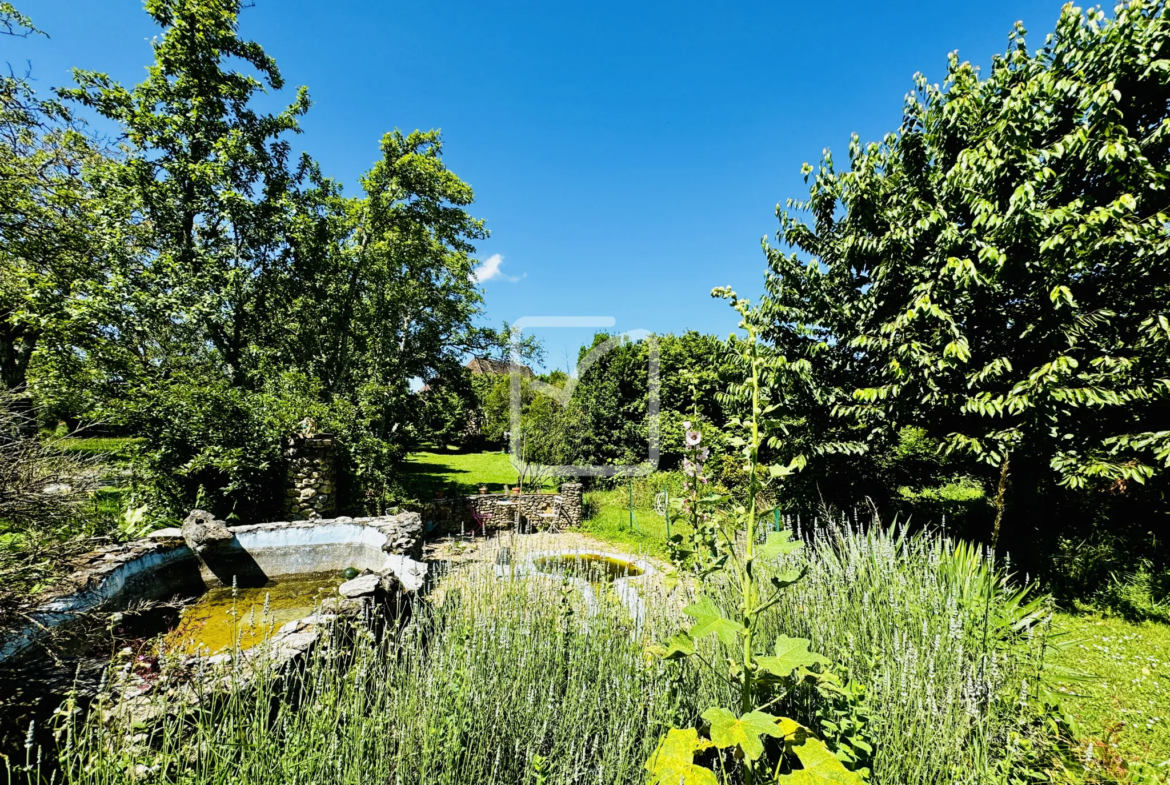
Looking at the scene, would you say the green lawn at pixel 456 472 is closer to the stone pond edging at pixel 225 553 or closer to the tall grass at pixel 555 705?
the stone pond edging at pixel 225 553

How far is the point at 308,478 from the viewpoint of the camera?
8.49m

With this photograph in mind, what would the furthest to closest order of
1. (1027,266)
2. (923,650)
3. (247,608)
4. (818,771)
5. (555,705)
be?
(247,608) → (1027,266) → (923,650) → (555,705) → (818,771)

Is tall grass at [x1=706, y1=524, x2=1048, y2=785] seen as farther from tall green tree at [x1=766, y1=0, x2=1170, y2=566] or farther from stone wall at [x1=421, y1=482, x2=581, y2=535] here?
stone wall at [x1=421, y1=482, x2=581, y2=535]

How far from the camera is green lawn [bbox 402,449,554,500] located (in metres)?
13.8

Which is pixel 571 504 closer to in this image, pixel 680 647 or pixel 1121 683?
pixel 1121 683

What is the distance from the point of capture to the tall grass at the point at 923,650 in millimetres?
1621

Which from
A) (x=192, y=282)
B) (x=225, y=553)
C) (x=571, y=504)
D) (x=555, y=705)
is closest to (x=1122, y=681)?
(x=555, y=705)

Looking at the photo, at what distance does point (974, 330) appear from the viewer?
5.07m

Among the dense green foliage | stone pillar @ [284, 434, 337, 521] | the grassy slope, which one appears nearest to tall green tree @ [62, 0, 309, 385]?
the dense green foliage

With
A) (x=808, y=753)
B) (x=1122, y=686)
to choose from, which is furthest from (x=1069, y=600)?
(x=808, y=753)

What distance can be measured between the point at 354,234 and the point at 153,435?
693 cm

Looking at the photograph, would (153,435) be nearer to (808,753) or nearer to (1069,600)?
(808,753)

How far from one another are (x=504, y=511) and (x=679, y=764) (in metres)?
9.86

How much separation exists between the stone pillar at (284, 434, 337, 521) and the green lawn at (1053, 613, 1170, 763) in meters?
9.91
